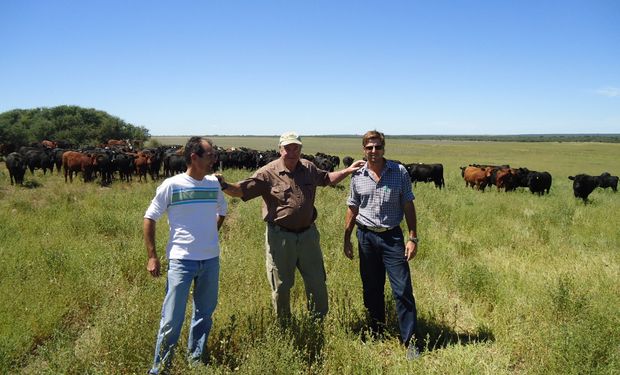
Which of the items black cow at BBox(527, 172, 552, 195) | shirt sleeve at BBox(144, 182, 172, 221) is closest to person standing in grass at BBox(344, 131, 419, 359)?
shirt sleeve at BBox(144, 182, 172, 221)

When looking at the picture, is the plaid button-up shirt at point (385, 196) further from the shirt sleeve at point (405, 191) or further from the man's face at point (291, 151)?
the man's face at point (291, 151)

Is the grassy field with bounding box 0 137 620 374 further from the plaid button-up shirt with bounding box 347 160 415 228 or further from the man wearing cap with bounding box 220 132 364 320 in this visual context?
the plaid button-up shirt with bounding box 347 160 415 228

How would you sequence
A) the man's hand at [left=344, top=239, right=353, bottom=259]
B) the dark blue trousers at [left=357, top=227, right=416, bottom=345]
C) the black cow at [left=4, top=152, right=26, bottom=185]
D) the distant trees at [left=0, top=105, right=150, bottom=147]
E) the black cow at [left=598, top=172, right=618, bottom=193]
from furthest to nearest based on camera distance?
the distant trees at [left=0, top=105, right=150, bottom=147], the black cow at [left=598, top=172, right=618, bottom=193], the black cow at [left=4, top=152, right=26, bottom=185], the man's hand at [left=344, top=239, right=353, bottom=259], the dark blue trousers at [left=357, top=227, right=416, bottom=345]

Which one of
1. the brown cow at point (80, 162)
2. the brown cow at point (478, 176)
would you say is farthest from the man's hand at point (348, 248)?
the brown cow at point (80, 162)

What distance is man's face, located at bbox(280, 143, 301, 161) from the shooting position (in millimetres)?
3848

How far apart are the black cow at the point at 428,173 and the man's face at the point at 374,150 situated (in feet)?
59.1

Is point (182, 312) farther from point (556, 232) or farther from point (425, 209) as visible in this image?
point (425, 209)

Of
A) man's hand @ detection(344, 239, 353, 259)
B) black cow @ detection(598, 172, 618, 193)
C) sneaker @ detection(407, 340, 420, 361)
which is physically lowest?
sneaker @ detection(407, 340, 420, 361)

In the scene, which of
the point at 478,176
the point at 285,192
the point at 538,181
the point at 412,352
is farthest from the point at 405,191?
the point at 478,176

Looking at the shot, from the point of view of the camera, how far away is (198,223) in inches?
130

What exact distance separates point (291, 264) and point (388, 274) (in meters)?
1.01

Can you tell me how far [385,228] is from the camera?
389 centimetres

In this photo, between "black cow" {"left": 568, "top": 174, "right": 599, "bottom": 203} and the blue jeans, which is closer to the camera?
the blue jeans

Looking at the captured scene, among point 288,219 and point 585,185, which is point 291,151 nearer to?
point 288,219
